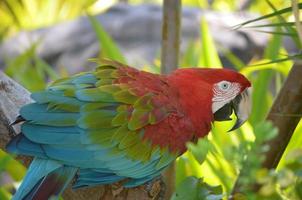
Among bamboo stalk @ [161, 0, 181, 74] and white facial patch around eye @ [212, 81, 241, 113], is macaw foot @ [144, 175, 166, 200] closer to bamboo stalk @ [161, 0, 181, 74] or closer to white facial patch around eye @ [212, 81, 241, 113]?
white facial patch around eye @ [212, 81, 241, 113]

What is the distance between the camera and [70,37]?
295cm

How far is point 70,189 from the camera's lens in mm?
924

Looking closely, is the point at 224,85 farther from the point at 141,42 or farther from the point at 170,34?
the point at 141,42

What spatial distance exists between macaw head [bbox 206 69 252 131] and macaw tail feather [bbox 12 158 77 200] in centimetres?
23

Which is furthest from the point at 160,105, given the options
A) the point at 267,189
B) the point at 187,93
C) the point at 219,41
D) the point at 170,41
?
the point at 219,41

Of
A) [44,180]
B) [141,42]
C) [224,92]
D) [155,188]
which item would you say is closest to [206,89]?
[224,92]

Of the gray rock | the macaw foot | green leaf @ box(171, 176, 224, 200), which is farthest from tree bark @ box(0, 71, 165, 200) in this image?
the gray rock

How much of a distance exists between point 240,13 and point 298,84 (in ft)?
6.29

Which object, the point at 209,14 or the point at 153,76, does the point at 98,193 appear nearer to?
the point at 153,76

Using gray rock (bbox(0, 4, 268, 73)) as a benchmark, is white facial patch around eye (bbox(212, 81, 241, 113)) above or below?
above

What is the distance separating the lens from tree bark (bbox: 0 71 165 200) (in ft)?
2.94

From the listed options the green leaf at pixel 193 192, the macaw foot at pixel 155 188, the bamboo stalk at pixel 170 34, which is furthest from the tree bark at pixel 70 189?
the bamboo stalk at pixel 170 34

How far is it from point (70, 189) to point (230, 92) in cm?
26

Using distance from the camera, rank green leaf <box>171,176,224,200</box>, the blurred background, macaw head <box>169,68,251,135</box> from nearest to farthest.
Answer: green leaf <box>171,176,224,200</box>
macaw head <box>169,68,251,135</box>
the blurred background
